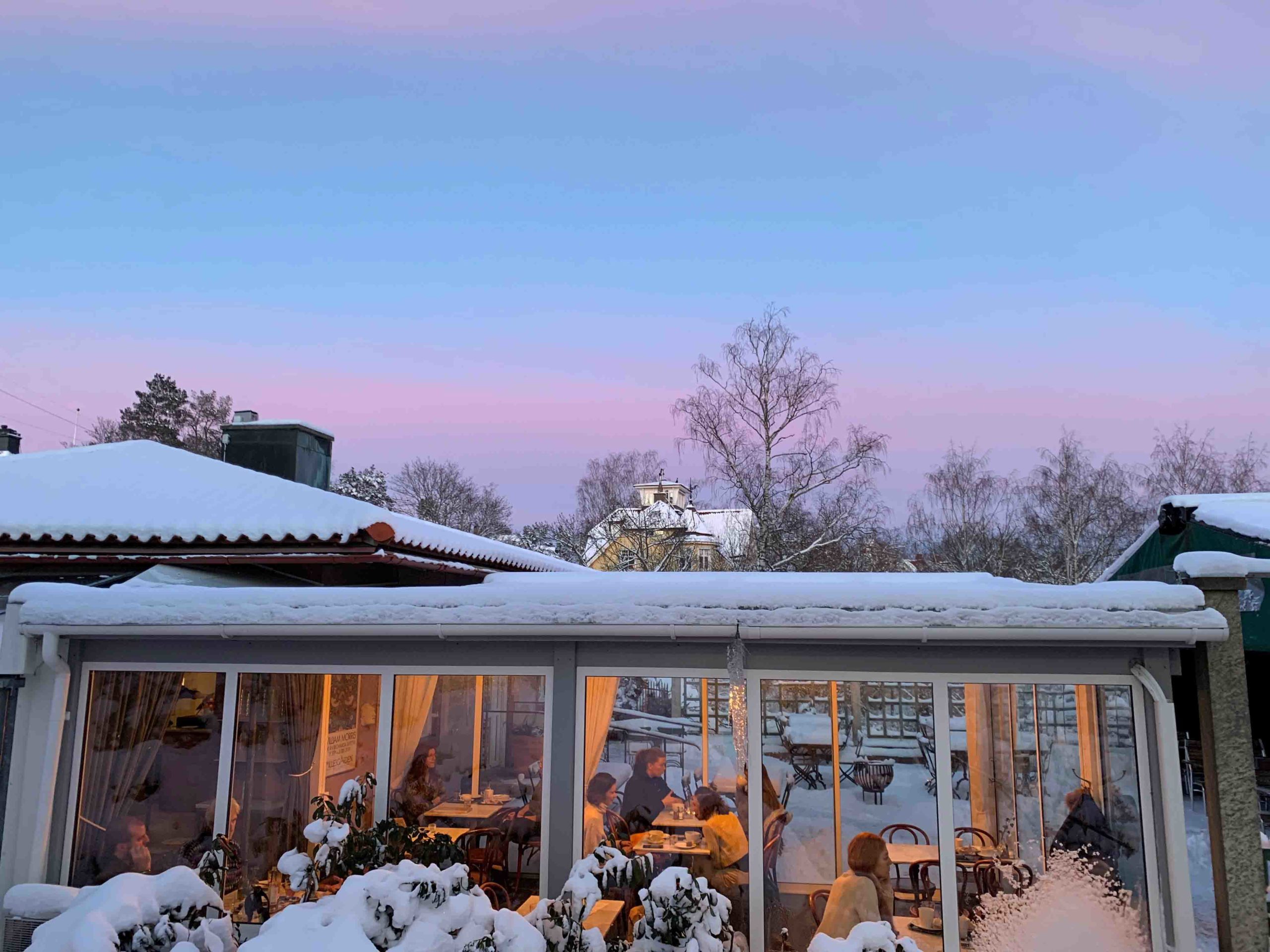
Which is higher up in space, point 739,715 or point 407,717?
point 739,715

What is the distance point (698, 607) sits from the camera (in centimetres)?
467

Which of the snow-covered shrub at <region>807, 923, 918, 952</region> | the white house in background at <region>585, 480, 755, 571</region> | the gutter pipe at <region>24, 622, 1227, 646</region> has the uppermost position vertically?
the white house in background at <region>585, 480, 755, 571</region>

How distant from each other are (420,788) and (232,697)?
1459 mm

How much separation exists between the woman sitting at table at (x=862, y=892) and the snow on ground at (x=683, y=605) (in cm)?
142

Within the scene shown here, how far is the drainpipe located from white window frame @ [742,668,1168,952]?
466cm

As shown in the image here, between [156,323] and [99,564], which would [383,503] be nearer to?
[156,323]

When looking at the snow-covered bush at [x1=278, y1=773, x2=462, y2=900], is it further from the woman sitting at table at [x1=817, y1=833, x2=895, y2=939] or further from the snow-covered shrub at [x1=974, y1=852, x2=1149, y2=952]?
the snow-covered shrub at [x1=974, y1=852, x2=1149, y2=952]

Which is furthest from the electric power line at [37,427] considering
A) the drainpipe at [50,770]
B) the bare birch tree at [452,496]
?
the drainpipe at [50,770]

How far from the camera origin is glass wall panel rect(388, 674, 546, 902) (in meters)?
5.09

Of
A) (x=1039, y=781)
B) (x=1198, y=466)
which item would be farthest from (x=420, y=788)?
(x=1198, y=466)

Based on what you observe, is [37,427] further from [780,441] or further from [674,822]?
[674,822]

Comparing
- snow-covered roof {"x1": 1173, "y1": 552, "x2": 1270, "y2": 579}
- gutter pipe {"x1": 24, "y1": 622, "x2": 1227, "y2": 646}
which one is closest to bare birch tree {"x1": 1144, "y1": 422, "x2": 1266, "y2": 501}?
snow-covered roof {"x1": 1173, "y1": 552, "x2": 1270, "y2": 579}

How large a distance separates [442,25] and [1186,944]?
40.4 ft

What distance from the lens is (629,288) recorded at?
18.6 metres
